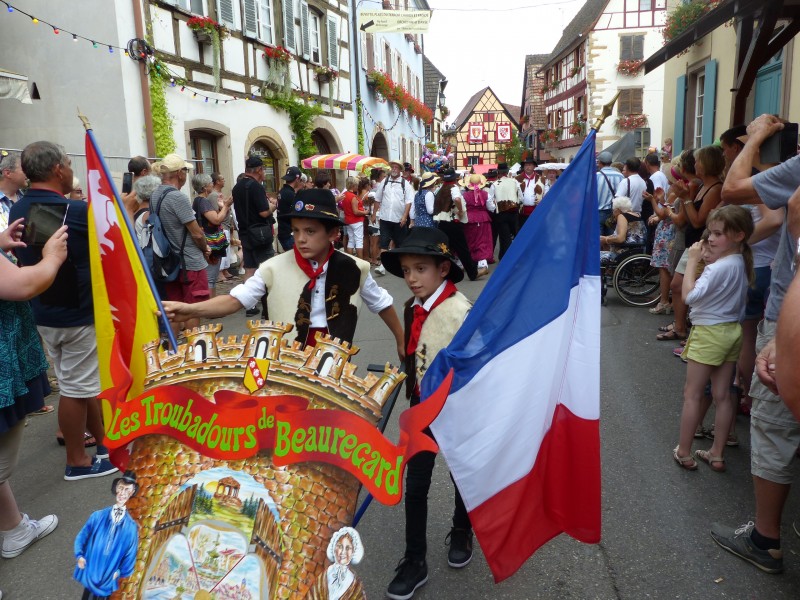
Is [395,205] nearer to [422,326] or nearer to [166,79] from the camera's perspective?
[166,79]

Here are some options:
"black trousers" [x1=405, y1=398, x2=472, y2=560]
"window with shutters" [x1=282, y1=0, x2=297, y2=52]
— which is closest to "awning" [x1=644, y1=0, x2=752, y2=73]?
"black trousers" [x1=405, y1=398, x2=472, y2=560]

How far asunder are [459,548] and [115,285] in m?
1.94

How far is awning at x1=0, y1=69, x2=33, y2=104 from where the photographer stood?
321 inches

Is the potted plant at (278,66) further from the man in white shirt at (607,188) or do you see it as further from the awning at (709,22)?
the awning at (709,22)

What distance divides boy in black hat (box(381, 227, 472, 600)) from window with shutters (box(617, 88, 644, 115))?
3311 centimetres

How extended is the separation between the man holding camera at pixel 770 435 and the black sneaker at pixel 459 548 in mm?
1197

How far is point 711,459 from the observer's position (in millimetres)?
3779

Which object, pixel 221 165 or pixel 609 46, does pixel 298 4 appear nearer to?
pixel 221 165

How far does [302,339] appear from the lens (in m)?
2.83

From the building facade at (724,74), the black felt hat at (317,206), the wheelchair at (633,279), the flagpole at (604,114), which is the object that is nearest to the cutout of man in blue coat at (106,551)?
the black felt hat at (317,206)

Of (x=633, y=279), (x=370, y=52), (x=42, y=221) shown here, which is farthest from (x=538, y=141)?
(x=42, y=221)

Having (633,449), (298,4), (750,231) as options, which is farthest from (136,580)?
(298,4)

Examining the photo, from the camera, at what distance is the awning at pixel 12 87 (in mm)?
8146

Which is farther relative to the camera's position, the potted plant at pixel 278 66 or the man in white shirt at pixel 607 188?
the potted plant at pixel 278 66
